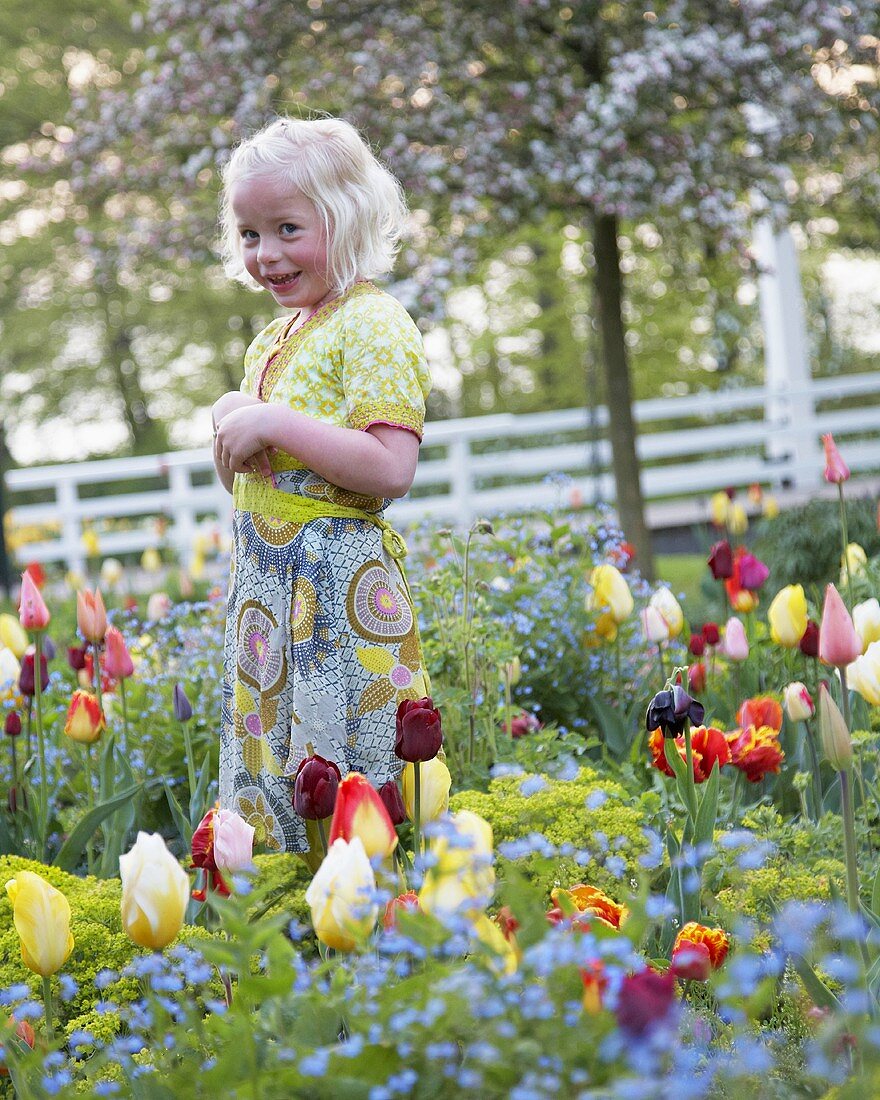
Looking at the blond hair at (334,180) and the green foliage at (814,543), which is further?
the green foliage at (814,543)

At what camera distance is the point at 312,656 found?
2.09 metres

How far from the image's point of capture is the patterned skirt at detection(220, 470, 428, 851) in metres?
2.09

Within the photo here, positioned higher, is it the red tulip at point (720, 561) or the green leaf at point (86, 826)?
the red tulip at point (720, 561)

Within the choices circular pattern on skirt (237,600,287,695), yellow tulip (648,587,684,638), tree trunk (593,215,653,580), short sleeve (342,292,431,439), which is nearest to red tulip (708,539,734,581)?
yellow tulip (648,587,684,638)

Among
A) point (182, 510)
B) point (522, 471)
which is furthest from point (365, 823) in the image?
point (522, 471)

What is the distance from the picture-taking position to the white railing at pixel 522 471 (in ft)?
28.5

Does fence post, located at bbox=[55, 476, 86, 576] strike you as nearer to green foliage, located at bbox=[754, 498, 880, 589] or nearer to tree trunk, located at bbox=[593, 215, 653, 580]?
tree trunk, located at bbox=[593, 215, 653, 580]

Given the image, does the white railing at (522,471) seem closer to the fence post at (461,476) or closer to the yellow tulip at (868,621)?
the fence post at (461,476)

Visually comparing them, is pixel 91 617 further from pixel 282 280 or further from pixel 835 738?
pixel 835 738

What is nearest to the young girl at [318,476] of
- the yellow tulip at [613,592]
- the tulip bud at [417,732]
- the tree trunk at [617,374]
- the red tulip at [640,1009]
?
the tulip bud at [417,732]

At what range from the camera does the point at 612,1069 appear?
34.9 inches

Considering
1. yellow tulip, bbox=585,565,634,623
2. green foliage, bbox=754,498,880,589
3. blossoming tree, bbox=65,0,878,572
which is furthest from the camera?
blossoming tree, bbox=65,0,878,572

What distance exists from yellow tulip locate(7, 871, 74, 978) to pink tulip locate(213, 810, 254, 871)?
179mm

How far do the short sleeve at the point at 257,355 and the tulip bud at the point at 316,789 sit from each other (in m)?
1.00
